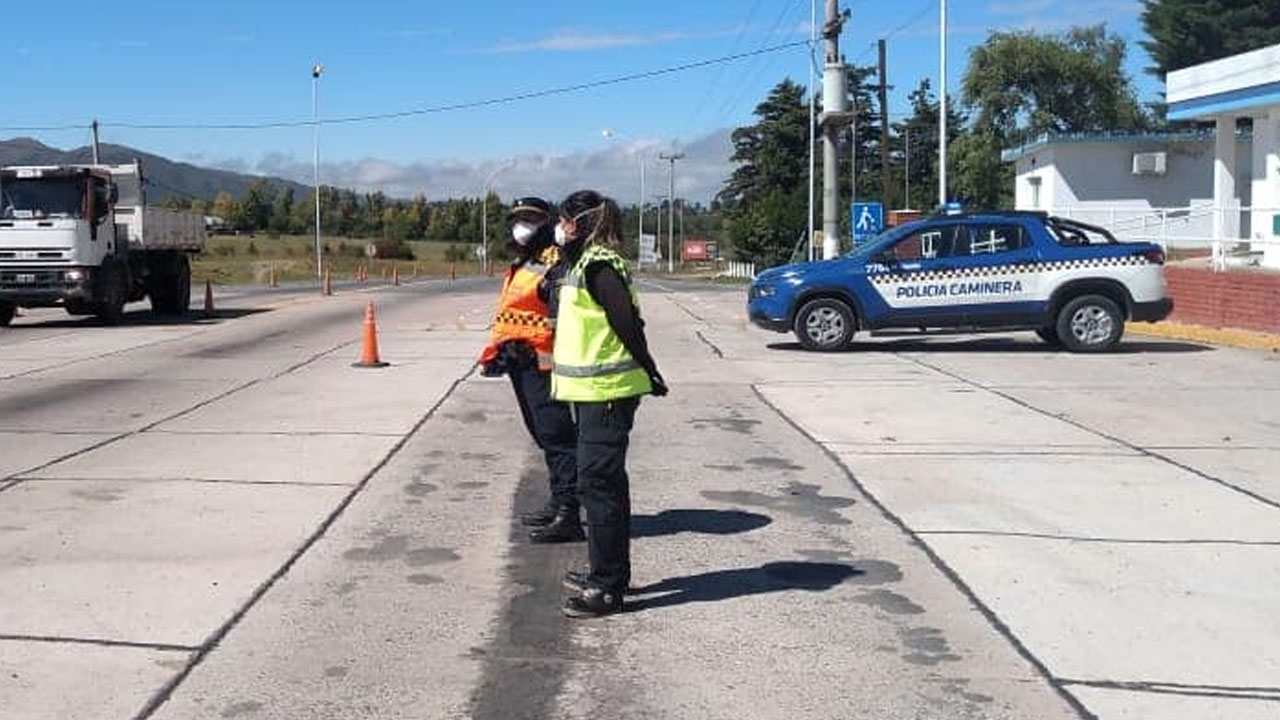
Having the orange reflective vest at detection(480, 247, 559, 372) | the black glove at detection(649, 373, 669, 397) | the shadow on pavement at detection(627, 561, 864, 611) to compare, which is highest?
the orange reflective vest at detection(480, 247, 559, 372)

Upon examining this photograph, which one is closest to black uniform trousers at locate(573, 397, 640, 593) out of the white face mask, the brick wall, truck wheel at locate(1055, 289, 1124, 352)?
the white face mask

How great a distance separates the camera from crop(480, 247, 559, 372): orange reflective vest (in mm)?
7070

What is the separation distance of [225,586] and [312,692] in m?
1.52

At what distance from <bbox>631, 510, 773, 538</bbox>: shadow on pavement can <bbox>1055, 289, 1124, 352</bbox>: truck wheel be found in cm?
1039

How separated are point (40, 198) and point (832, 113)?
47.9 ft

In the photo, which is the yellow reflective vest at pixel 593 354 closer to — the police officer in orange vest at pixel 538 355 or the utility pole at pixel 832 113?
the police officer in orange vest at pixel 538 355

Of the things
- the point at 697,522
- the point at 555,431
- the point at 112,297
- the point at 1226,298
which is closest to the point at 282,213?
the point at 112,297

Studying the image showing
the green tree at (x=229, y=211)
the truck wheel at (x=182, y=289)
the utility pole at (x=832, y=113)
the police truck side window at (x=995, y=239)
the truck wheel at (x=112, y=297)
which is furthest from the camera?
the green tree at (x=229, y=211)

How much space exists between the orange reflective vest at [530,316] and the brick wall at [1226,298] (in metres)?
14.3

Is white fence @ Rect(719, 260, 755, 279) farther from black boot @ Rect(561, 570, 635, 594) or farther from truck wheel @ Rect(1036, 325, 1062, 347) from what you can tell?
black boot @ Rect(561, 570, 635, 594)

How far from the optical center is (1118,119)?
70938mm

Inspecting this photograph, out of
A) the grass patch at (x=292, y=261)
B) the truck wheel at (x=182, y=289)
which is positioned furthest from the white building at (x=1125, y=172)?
the grass patch at (x=292, y=261)

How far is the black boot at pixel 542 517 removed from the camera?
23.2 feet

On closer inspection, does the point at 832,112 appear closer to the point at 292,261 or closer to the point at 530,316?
the point at 530,316
